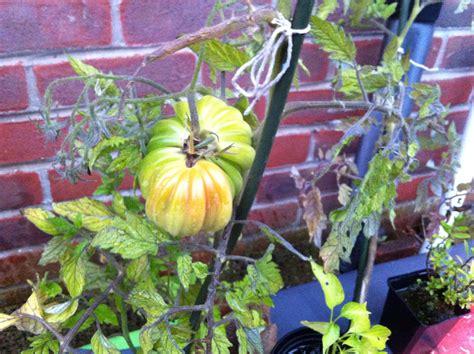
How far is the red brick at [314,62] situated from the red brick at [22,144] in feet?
1.56

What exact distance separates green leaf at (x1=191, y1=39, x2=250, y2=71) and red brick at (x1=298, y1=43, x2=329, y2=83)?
0.51 meters

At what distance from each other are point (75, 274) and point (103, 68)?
401 mm

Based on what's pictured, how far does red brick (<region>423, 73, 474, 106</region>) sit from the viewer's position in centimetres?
103

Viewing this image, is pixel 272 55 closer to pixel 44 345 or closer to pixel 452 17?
pixel 44 345

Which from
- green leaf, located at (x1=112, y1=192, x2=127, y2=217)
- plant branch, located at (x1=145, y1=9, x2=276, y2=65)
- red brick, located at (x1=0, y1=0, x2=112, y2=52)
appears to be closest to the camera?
plant branch, located at (x1=145, y1=9, x2=276, y2=65)

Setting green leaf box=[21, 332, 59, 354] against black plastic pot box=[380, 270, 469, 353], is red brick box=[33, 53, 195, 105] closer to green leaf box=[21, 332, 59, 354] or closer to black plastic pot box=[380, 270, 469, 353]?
green leaf box=[21, 332, 59, 354]

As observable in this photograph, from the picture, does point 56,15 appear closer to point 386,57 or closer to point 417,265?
point 386,57

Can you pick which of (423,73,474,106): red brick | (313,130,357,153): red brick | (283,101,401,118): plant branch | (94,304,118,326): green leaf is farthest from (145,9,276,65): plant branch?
(423,73,474,106): red brick

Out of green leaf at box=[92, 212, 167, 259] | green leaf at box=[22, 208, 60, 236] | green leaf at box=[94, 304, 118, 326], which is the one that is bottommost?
green leaf at box=[94, 304, 118, 326]

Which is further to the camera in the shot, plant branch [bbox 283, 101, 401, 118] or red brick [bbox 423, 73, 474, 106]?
red brick [bbox 423, 73, 474, 106]

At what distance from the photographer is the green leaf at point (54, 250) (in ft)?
1.77

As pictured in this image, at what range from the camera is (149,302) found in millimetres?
506

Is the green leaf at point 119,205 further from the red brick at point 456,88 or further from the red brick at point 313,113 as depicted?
the red brick at point 456,88

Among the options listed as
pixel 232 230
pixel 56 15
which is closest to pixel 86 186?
pixel 56 15
